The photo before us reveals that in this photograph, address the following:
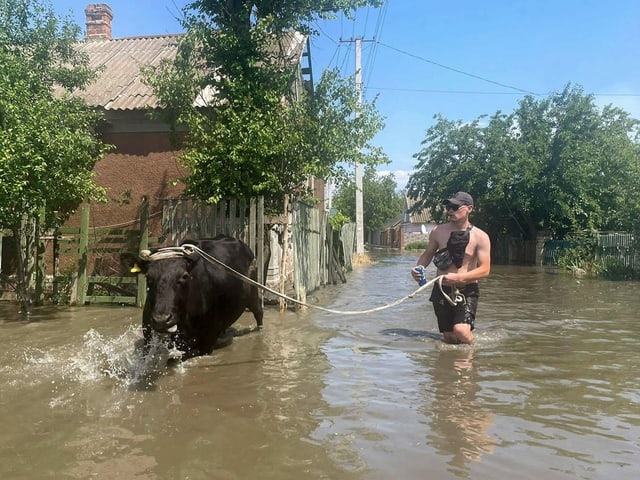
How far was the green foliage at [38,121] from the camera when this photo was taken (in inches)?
296

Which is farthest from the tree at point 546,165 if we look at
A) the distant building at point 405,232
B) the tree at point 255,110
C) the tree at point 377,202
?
the tree at point 377,202

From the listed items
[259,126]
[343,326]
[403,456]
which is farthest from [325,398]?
[259,126]

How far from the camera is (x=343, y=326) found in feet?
27.6

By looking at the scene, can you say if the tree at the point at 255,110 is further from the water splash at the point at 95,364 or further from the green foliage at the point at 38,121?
the water splash at the point at 95,364

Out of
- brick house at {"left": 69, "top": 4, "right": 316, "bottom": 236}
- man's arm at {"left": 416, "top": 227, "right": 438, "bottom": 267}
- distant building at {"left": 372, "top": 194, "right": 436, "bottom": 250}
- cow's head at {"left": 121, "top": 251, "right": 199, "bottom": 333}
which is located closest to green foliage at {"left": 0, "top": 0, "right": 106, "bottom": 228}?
brick house at {"left": 69, "top": 4, "right": 316, "bottom": 236}

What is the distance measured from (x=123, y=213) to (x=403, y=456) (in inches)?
419

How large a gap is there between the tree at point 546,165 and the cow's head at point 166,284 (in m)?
20.0

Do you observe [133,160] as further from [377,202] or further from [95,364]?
[377,202]

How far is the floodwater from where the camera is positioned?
3.37 m

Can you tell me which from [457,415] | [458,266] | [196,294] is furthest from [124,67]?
[457,415]

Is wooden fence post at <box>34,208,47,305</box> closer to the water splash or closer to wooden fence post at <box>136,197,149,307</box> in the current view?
wooden fence post at <box>136,197,149,307</box>

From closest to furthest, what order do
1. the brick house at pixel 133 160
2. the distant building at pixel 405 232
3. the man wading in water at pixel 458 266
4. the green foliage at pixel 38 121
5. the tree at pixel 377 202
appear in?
the man wading in water at pixel 458 266 < the green foliage at pixel 38 121 < the brick house at pixel 133 160 < the distant building at pixel 405 232 < the tree at pixel 377 202

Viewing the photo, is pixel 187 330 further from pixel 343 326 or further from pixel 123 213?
pixel 123 213

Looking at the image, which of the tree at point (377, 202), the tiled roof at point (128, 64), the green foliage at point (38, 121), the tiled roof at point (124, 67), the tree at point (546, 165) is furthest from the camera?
the tree at point (377, 202)
